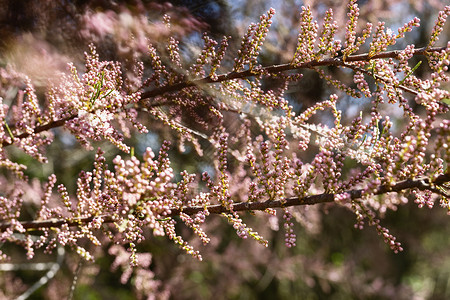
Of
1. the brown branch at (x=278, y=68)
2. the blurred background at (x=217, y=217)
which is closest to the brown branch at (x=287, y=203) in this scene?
the brown branch at (x=278, y=68)

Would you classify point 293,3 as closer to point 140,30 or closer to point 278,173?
point 140,30

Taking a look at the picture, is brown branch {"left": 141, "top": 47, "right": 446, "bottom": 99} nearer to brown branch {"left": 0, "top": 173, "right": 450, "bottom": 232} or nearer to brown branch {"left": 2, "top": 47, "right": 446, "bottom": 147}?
brown branch {"left": 2, "top": 47, "right": 446, "bottom": 147}

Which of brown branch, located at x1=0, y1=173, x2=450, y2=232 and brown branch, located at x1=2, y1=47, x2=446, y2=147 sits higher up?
brown branch, located at x1=2, y1=47, x2=446, y2=147

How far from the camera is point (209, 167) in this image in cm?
247

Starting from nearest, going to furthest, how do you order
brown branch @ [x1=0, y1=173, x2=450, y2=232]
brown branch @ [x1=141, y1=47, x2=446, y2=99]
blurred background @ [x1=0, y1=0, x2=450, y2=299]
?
brown branch @ [x1=0, y1=173, x2=450, y2=232]
brown branch @ [x1=141, y1=47, x2=446, y2=99]
blurred background @ [x1=0, y1=0, x2=450, y2=299]

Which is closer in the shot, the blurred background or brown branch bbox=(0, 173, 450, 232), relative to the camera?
brown branch bbox=(0, 173, 450, 232)

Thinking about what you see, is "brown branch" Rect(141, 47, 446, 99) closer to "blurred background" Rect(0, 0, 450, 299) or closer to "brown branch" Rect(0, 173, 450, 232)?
"blurred background" Rect(0, 0, 450, 299)

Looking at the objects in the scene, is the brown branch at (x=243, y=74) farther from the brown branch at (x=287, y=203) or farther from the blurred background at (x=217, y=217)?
the brown branch at (x=287, y=203)

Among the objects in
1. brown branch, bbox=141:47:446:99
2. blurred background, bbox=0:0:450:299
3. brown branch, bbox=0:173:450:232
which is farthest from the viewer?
blurred background, bbox=0:0:450:299

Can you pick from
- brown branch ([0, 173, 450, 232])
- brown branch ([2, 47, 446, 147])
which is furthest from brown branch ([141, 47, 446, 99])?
brown branch ([0, 173, 450, 232])

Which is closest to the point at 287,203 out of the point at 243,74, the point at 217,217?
the point at 243,74

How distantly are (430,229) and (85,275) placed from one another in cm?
632

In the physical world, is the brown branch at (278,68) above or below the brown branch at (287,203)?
above

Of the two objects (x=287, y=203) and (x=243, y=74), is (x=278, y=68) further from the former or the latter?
(x=287, y=203)
